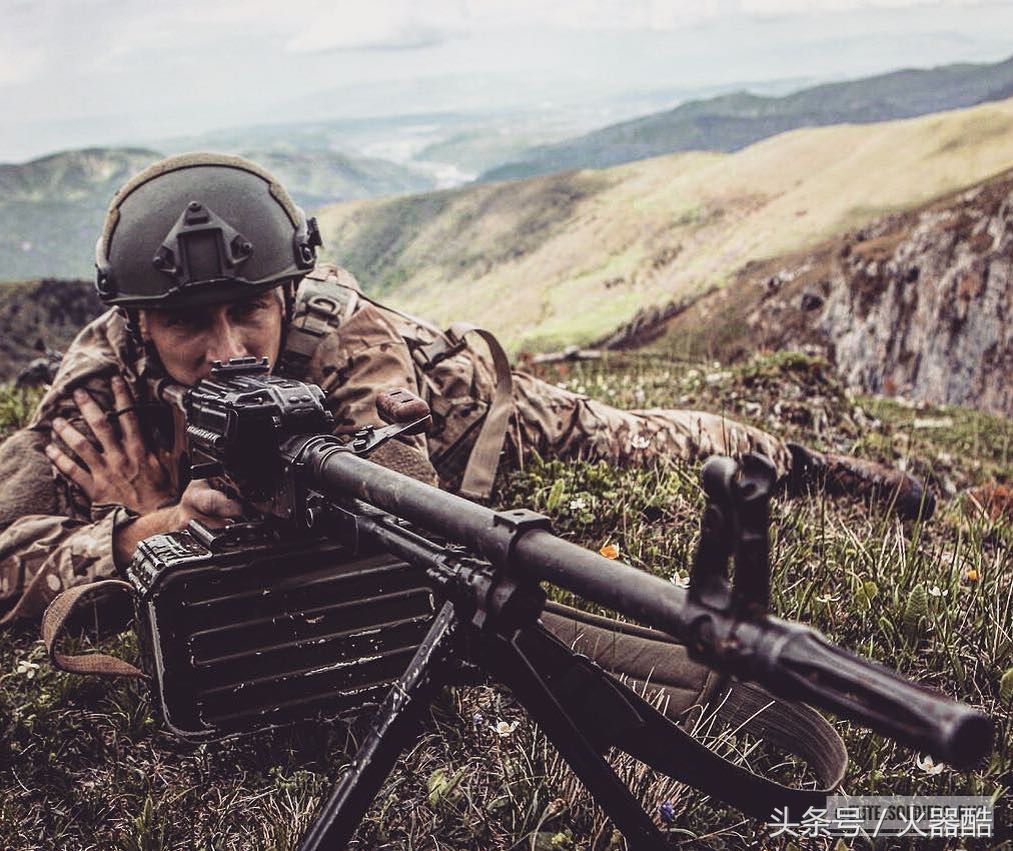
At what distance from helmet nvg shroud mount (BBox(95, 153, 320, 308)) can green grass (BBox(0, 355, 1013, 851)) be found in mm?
1802

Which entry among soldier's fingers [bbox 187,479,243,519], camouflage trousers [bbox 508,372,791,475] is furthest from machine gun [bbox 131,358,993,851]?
camouflage trousers [bbox 508,372,791,475]

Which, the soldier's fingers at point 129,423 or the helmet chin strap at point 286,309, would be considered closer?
the soldier's fingers at point 129,423

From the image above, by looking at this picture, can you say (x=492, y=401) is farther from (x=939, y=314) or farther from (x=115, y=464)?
(x=939, y=314)

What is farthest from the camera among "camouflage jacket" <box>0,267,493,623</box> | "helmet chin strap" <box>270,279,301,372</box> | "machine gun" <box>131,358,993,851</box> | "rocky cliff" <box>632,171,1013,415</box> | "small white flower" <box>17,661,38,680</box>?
"rocky cliff" <box>632,171,1013,415</box>

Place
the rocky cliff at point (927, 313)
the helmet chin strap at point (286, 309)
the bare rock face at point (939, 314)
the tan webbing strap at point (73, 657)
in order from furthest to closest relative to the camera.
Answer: the rocky cliff at point (927, 313)
the bare rock face at point (939, 314)
the helmet chin strap at point (286, 309)
the tan webbing strap at point (73, 657)

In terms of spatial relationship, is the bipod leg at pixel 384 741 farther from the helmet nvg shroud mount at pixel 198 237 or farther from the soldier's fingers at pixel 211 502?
the helmet nvg shroud mount at pixel 198 237

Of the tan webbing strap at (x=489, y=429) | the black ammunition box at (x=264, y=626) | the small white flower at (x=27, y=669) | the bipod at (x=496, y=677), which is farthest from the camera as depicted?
the tan webbing strap at (x=489, y=429)

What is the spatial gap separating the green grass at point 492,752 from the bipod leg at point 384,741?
2.28ft

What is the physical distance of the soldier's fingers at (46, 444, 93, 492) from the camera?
185 inches

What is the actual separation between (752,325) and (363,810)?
4141 inches

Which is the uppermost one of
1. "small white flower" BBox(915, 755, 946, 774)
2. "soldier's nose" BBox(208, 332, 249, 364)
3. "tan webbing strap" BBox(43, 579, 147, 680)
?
"soldier's nose" BBox(208, 332, 249, 364)

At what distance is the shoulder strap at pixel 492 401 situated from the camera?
5.02 m

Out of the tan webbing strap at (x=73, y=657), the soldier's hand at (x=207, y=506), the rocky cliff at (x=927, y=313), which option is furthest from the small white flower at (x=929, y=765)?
the rocky cliff at (x=927, y=313)

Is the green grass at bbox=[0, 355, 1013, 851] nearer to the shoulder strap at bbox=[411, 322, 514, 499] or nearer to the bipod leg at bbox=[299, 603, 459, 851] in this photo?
the shoulder strap at bbox=[411, 322, 514, 499]
